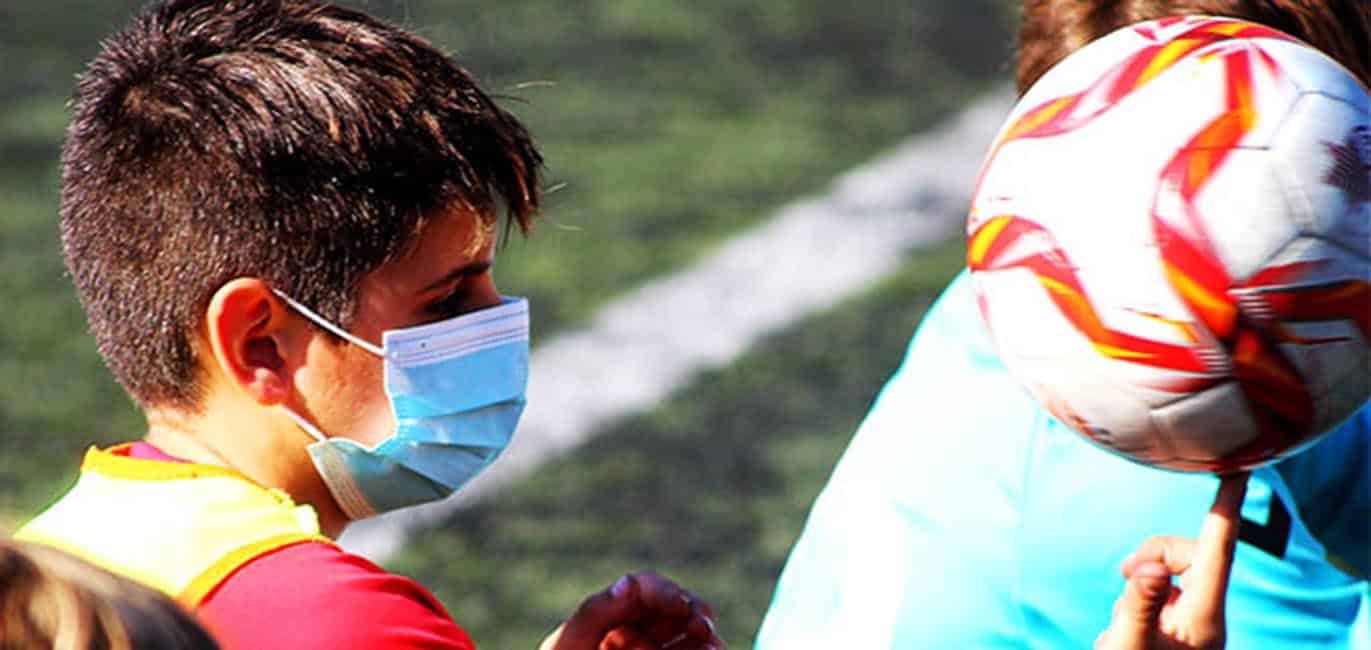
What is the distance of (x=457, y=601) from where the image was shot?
5.39m

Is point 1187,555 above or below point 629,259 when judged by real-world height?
above

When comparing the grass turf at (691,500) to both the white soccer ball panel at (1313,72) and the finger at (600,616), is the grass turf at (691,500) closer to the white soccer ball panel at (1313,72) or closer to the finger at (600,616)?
the finger at (600,616)

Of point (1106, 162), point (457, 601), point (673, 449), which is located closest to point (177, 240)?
point (1106, 162)

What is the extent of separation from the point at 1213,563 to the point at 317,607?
108 cm

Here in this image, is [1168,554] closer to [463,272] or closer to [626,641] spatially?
[626,641]

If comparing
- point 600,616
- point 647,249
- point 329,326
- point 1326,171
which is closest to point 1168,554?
point 1326,171

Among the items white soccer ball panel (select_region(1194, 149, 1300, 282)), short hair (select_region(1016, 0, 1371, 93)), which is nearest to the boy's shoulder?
white soccer ball panel (select_region(1194, 149, 1300, 282))

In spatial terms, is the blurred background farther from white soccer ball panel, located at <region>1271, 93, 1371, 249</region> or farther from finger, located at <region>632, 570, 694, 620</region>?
white soccer ball panel, located at <region>1271, 93, 1371, 249</region>

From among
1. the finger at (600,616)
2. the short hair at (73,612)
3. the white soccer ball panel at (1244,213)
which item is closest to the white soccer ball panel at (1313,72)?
the white soccer ball panel at (1244,213)

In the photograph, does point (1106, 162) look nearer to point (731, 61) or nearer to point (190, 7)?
point (190, 7)

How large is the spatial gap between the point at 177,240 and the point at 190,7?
43 centimetres

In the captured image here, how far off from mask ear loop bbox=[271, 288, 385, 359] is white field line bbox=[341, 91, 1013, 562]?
281 cm

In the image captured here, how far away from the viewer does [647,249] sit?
7.56 meters

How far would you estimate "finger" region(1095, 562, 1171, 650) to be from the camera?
248 cm
